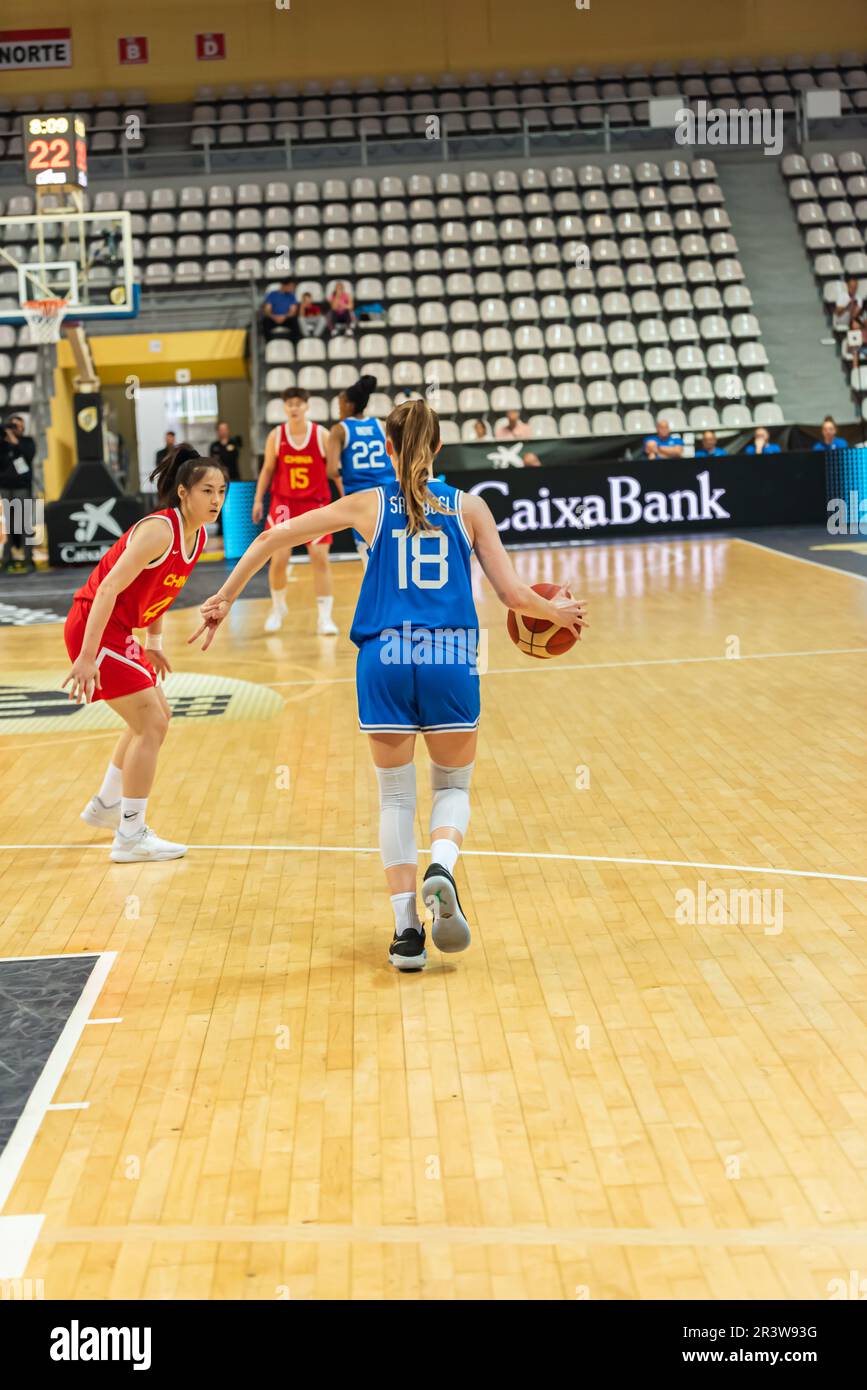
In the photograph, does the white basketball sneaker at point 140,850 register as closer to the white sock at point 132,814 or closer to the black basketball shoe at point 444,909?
the white sock at point 132,814

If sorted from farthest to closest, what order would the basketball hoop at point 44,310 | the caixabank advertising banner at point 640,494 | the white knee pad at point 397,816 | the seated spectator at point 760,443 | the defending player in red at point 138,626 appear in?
the seated spectator at point 760,443 < the caixabank advertising banner at point 640,494 < the basketball hoop at point 44,310 < the defending player in red at point 138,626 < the white knee pad at point 397,816

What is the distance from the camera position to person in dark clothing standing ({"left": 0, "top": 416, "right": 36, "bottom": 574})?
1816cm

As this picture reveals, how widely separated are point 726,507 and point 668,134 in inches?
349

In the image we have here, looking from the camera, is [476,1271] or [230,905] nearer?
[476,1271]

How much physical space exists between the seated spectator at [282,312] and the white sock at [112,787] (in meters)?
16.5

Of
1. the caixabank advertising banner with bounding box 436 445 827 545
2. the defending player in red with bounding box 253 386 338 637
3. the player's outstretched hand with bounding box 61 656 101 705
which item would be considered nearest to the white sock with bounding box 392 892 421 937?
the player's outstretched hand with bounding box 61 656 101 705

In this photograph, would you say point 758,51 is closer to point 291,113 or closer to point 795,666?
point 291,113

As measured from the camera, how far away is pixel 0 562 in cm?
1867

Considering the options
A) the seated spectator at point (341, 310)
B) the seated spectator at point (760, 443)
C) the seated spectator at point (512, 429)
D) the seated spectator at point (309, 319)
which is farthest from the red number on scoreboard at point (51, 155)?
the seated spectator at point (760, 443)

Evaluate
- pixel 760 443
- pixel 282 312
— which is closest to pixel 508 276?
pixel 282 312

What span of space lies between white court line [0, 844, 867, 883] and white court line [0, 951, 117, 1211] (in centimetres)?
124

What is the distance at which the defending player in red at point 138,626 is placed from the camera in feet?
17.4
